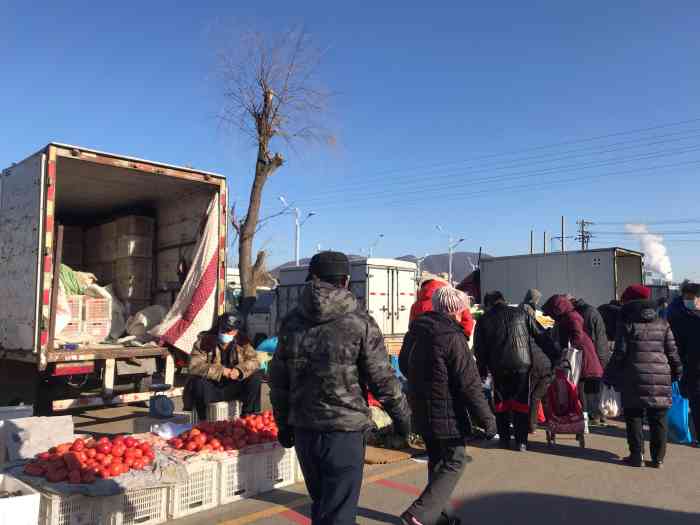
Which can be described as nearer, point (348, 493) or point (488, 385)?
point (348, 493)

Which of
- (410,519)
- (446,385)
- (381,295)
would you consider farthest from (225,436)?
(381,295)

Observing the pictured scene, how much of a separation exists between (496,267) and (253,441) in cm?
1408

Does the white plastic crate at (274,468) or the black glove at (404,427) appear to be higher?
the black glove at (404,427)

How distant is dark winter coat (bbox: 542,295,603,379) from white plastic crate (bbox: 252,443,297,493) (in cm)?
412

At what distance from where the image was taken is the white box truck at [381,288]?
15.0 m

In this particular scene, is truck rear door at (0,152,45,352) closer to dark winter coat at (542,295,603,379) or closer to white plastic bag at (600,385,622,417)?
dark winter coat at (542,295,603,379)

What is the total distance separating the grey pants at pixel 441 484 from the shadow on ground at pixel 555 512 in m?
0.65

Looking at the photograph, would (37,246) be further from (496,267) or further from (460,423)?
(496,267)

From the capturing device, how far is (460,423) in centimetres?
374

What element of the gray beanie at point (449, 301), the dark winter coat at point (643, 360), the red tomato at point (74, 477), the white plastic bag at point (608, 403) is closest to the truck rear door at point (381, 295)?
the white plastic bag at point (608, 403)

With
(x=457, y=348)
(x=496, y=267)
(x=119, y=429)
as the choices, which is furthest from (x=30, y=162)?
(x=496, y=267)

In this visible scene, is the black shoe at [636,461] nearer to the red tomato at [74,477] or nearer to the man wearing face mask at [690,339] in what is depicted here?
the man wearing face mask at [690,339]

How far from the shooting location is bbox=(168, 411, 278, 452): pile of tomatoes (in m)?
4.66

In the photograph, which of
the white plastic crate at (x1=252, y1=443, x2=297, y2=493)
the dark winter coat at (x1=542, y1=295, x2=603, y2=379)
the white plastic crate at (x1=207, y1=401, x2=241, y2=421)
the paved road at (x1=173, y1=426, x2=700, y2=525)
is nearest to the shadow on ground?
the paved road at (x1=173, y1=426, x2=700, y2=525)
